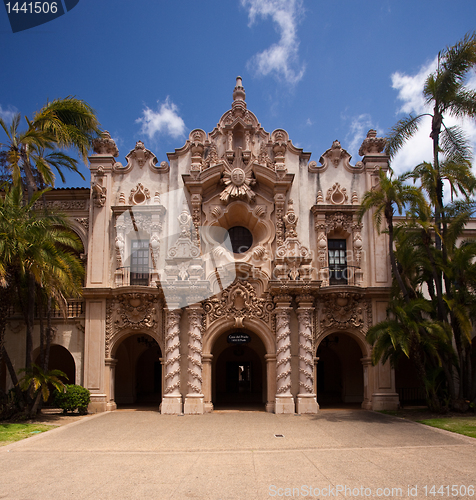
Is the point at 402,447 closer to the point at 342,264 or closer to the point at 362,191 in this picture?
the point at 342,264

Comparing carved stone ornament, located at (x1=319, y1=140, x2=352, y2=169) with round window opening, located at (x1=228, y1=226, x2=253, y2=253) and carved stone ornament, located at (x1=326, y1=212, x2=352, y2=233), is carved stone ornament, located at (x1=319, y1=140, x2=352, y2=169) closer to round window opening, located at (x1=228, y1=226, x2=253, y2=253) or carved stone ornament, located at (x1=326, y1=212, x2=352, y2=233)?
carved stone ornament, located at (x1=326, y1=212, x2=352, y2=233)

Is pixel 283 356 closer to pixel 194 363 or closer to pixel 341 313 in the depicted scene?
pixel 341 313

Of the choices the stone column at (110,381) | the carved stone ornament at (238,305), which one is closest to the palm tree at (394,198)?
the carved stone ornament at (238,305)

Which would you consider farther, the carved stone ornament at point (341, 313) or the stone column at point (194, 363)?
the carved stone ornament at point (341, 313)

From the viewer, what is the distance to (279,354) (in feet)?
70.6

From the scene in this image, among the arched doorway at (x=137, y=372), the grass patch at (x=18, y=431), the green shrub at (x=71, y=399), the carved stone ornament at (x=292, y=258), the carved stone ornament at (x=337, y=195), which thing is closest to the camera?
the grass patch at (x=18, y=431)

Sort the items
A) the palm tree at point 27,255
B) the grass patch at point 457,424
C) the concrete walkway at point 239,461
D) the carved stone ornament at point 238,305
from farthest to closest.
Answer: the carved stone ornament at point 238,305 → the palm tree at point 27,255 → the grass patch at point 457,424 → the concrete walkway at point 239,461

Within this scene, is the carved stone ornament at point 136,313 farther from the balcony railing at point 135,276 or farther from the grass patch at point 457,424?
the grass patch at point 457,424

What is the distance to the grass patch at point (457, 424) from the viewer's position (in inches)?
581

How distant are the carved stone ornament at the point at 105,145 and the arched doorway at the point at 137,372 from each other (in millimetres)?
9885

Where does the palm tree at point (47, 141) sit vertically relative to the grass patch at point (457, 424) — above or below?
above

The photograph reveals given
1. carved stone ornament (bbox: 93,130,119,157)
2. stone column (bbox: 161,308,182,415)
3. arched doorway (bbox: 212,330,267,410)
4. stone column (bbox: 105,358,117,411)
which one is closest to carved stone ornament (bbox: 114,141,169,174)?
carved stone ornament (bbox: 93,130,119,157)

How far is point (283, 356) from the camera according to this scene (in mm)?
21469

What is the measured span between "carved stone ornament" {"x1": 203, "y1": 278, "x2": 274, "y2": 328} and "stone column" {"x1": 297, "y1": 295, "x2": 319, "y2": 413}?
1.55 meters
